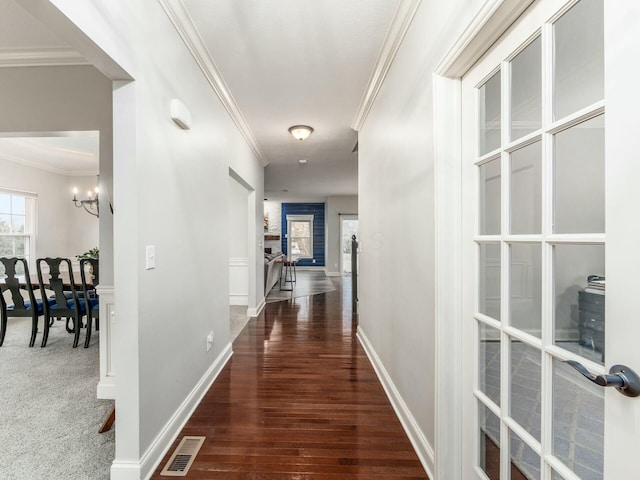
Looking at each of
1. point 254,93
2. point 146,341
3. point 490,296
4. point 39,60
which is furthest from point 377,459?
point 39,60

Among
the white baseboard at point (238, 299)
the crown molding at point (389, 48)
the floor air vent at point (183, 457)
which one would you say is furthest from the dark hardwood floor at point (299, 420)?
the crown molding at point (389, 48)

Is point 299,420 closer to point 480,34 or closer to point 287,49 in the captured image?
point 480,34

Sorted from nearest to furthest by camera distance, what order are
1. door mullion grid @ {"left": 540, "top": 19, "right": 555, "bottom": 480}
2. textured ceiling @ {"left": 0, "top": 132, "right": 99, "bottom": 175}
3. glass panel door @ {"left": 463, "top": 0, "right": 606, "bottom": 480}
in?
glass panel door @ {"left": 463, "top": 0, "right": 606, "bottom": 480}
door mullion grid @ {"left": 540, "top": 19, "right": 555, "bottom": 480}
textured ceiling @ {"left": 0, "top": 132, "right": 99, "bottom": 175}

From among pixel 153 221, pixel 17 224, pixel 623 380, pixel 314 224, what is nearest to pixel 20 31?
pixel 153 221

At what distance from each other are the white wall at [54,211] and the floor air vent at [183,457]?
5451 mm

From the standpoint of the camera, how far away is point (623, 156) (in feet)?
2.15

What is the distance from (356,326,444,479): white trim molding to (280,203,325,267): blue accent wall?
327 inches

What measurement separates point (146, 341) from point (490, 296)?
166 centimetres

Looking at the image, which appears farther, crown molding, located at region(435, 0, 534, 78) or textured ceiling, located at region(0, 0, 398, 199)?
textured ceiling, located at region(0, 0, 398, 199)

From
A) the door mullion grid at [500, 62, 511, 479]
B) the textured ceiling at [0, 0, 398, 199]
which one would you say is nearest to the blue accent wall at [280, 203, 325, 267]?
the textured ceiling at [0, 0, 398, 199]

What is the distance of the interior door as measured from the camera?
0.70m

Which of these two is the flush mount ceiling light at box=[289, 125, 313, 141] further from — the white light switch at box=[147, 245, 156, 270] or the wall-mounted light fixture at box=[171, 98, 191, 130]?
the white light switch at box=[147, 245, 156, 270]

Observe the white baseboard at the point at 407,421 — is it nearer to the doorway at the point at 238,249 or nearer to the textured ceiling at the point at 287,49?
the textured ceiling at the point at 287,49

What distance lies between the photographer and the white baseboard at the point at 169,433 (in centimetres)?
145
